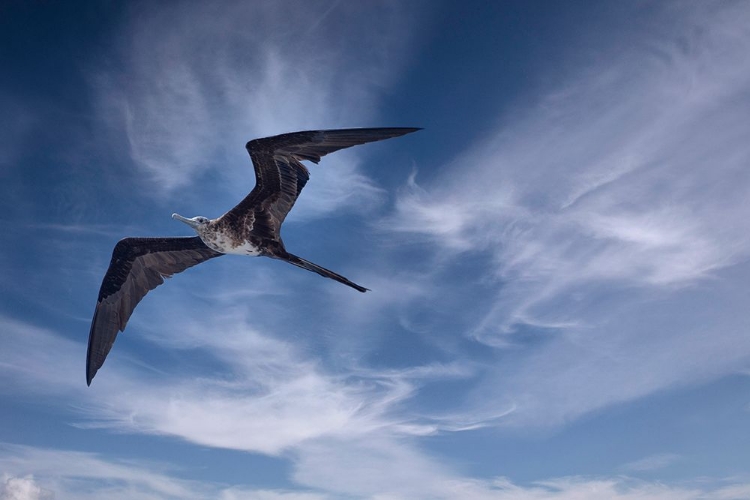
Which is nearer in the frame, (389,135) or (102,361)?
(389,135)

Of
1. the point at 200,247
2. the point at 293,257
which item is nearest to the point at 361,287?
the point at 293,257

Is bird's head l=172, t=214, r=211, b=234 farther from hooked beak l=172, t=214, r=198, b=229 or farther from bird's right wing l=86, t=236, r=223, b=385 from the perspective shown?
bird's right wing l=86, t=236, r=223, b=385

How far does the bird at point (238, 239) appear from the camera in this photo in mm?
11555

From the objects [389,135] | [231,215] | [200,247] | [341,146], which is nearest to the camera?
[389,135]

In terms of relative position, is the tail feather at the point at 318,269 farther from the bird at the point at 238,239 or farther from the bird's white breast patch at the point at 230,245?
the bird's white breast patch at the point at 230,245

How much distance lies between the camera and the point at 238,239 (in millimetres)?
13023

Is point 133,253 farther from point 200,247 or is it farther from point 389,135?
point 389,135

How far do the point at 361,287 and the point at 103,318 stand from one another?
7.98 metres

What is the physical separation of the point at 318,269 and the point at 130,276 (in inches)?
240

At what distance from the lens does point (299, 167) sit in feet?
39.5

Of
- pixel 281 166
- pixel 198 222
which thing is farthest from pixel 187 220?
pixel 281 166

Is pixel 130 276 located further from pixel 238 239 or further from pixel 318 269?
pixel 318 269

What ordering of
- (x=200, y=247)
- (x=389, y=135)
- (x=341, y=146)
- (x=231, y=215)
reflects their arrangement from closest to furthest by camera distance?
(x=389, y=135), (x=341, y=146), (x=231, y=215), (x=200, y=247)

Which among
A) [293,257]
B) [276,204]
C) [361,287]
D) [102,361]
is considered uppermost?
[276,204]
